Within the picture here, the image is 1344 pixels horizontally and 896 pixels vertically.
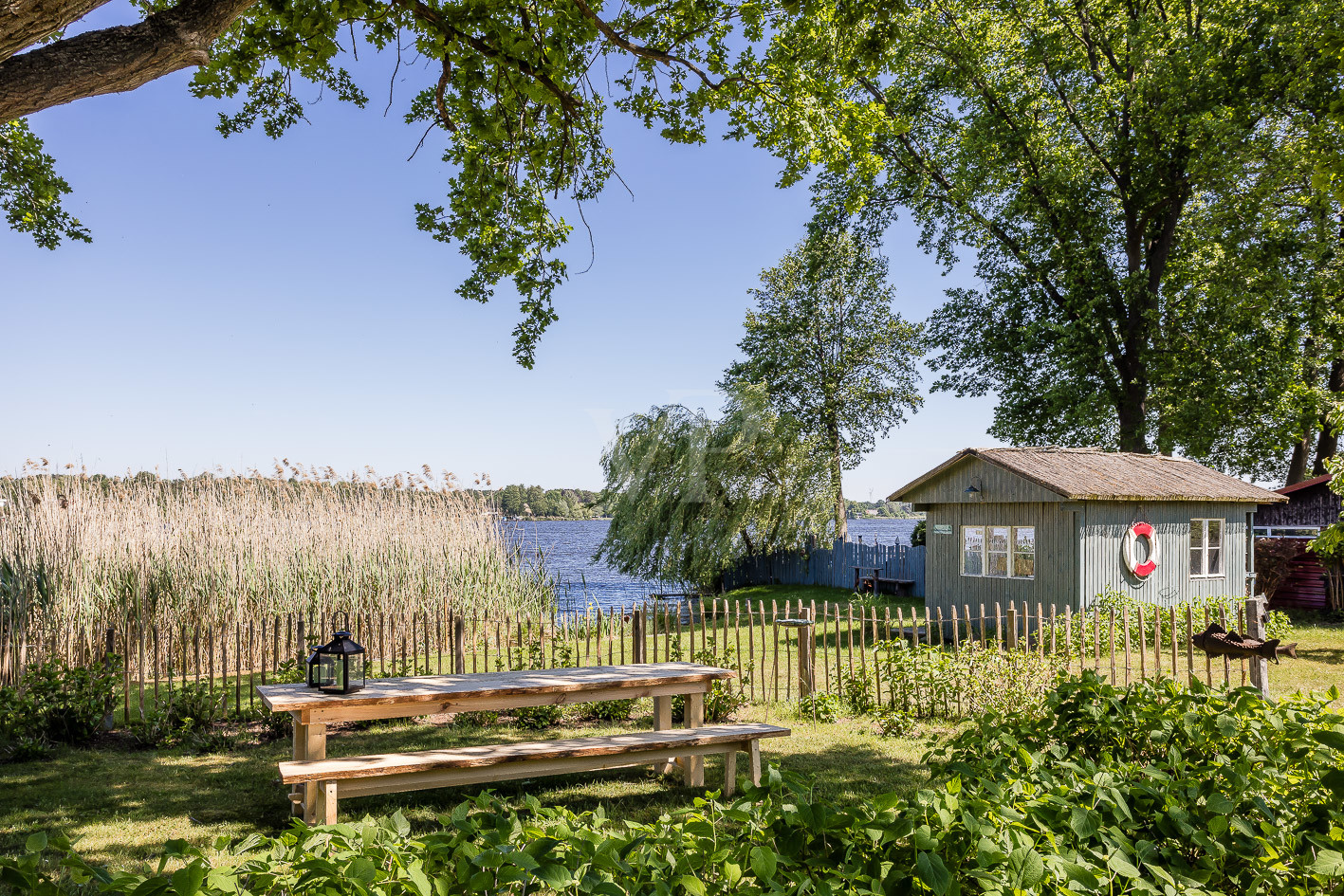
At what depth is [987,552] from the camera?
55.3ft

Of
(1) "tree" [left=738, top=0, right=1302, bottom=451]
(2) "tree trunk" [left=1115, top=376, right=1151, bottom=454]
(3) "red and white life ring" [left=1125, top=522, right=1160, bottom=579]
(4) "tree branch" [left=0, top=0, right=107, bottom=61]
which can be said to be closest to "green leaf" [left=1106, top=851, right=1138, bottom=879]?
(4) "tree branch" [left=0, top=0, right=107, bottom=61]

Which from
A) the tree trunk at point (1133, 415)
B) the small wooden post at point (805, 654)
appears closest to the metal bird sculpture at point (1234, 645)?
the small wooden post at point (805, 654)

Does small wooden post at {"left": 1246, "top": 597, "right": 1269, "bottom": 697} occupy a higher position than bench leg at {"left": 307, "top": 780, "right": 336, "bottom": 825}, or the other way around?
small wooden post at {"left": 1246, "top": 597, "right": 1269, "bottom": 697}

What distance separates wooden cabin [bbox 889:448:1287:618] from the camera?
50.9 ft

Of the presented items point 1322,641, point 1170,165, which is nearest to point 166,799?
point 1322,641

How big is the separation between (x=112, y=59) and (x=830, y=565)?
80.9ft

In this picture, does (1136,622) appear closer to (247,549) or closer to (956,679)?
(956,679)

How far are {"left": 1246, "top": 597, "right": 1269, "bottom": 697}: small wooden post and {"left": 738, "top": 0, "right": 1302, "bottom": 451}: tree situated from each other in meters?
14.3

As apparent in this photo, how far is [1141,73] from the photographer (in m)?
21.5

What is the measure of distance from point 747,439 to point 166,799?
2116 cm

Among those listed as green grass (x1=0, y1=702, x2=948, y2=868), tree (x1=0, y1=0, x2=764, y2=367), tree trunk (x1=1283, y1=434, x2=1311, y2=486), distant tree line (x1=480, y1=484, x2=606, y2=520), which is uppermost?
tree (x1=0, y1=0, x2=764, y2=367)

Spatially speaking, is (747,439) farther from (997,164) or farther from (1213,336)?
(1213,336)

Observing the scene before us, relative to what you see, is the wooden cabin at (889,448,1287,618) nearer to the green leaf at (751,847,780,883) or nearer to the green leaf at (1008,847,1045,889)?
the green leaf at (1008,847,1045,889)

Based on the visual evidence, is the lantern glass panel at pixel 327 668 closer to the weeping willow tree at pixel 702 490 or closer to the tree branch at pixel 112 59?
the tree branch at pixel 112 59
